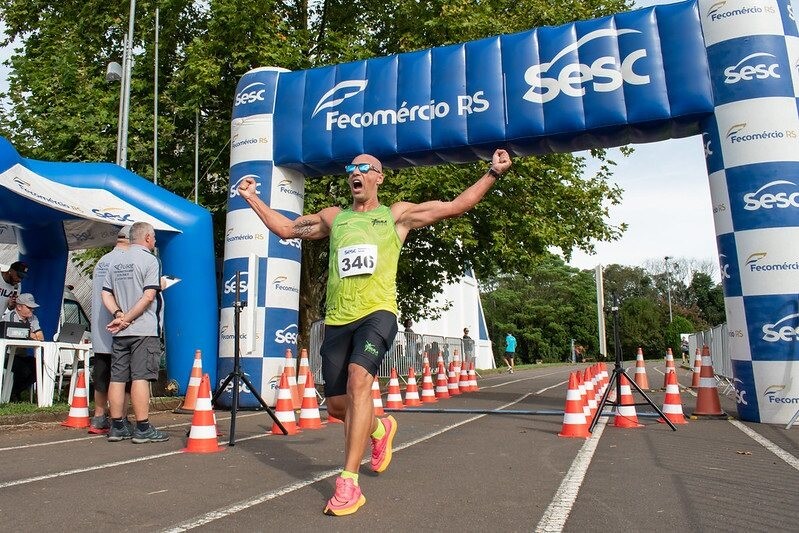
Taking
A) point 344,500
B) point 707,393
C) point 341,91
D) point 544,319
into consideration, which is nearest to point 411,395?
point 707,393

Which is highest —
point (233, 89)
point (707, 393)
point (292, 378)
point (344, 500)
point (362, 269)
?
point (233, 89)

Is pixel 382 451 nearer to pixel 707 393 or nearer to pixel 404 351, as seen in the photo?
pixel 707 393

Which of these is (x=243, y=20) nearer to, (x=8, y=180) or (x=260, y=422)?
(x=8, y=180)

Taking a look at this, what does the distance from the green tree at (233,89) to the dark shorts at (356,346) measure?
10.4 meters

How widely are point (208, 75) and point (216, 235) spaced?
406 centimetres

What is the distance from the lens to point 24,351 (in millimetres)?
10367

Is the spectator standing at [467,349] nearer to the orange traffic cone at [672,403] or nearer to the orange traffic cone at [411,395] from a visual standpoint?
the orange traffic cone at [411,395]

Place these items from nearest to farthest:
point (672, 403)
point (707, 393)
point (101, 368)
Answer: point (101, 368) → point (672, 403) → point (707, 393)

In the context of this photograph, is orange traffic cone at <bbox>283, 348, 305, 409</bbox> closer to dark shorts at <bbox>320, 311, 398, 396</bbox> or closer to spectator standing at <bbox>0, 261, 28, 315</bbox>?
dark shorts at <bbox>320, 311, 398, 396</bbox>

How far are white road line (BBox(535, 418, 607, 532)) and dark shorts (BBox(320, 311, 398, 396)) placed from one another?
1281 millimetres

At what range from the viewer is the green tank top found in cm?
423

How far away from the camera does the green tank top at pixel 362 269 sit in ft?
13.9

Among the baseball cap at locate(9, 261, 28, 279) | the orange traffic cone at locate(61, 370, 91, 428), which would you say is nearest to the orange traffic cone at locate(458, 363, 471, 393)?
the orange traffic cone at locate(61, 370, 91, 428)

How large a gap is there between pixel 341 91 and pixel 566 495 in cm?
853
